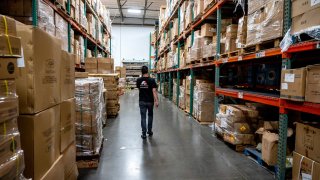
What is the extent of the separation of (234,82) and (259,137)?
3526mm

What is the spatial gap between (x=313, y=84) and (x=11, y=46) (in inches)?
112

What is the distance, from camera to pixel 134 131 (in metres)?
6.44

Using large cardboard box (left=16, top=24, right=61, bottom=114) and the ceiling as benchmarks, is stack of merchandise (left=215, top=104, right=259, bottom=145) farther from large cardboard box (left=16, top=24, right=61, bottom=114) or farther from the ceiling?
the ceiling

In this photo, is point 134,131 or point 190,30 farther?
point 190,30

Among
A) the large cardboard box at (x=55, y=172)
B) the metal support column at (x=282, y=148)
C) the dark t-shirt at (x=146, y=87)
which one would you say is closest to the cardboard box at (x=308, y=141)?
the metal support column at (x=282, y=148)

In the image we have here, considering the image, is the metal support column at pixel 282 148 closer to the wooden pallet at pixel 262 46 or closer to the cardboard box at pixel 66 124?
the wooden pallet at pixel 262 46

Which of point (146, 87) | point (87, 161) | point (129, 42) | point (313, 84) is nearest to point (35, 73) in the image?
point (87, 161)

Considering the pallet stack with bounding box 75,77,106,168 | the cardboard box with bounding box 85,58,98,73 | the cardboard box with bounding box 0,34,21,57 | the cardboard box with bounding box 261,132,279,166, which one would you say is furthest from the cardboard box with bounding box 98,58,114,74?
the cardboard box with bounding box 0,34,21,57

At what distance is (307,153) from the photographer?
286cm

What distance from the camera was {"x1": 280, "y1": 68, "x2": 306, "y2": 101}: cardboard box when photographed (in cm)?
288

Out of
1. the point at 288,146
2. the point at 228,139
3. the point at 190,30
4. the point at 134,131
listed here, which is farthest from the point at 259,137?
the point at 190,30

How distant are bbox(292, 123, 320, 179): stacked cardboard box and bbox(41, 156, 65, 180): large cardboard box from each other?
2.65 meters

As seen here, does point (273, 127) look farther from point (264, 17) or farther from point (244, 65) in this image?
point (244, 65)

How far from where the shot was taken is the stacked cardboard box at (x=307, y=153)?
2709mm
